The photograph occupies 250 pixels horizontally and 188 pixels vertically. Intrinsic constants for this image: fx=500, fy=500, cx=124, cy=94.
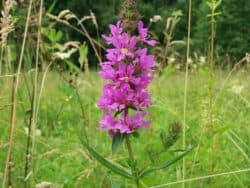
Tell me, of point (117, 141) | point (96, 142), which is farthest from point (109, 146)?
point (117, 141)

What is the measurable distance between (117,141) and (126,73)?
0.16 m

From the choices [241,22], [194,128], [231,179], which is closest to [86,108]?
[194,128]

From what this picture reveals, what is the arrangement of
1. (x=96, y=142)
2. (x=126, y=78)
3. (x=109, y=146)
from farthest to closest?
(x=109, y=146)
(x=96, y=142)
(x=126, y=78)

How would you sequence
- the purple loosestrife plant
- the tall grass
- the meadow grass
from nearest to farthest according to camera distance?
the purple loosestrife plant → the tall grass → the meadow grass

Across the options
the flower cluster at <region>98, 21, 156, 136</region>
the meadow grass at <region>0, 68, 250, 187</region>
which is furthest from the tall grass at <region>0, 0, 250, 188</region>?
the flower cluster at <region>98, 21, 156, 136</region>

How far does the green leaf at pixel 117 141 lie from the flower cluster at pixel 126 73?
0.06 feet

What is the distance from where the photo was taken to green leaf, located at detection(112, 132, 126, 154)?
111cm

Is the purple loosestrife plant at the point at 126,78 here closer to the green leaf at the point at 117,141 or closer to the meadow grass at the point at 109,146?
the green leaf at the point at 117,141

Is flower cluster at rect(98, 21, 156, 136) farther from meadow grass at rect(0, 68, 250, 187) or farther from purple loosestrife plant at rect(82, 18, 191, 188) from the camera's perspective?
meadow grass at rect(0, 68, 250, 187)

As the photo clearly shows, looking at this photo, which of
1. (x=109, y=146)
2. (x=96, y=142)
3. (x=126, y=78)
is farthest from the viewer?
(x=109, y=146)

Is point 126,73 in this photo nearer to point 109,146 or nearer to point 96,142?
point 96,142

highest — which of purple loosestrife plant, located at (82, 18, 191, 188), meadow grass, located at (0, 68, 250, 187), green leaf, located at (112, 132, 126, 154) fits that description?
purple loosestrife plant, located at (82, 18, 191, 188)

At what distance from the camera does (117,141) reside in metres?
1.14

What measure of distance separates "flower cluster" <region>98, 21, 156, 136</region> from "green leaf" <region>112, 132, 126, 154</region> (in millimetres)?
18
